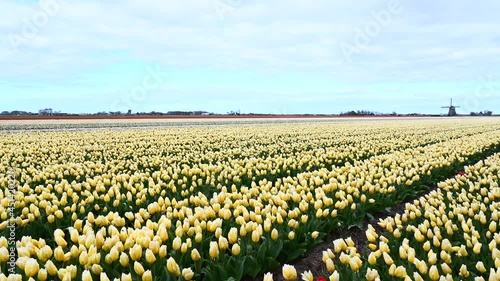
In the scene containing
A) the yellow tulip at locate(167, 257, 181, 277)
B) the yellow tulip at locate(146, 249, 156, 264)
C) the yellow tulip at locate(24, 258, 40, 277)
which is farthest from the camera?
the yellow tulip at locate(146, 249, 156, 264)

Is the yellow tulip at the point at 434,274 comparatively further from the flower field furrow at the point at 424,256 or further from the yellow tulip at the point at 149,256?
the yellow tulip at the point at 149,256

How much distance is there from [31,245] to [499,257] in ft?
13.2

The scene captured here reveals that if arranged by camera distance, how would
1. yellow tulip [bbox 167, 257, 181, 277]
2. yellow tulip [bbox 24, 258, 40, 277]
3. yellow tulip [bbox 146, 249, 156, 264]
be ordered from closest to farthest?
yellow tulip [bbox 24, 258, 40, 277]
yellow tulip [bbox 167, 257, 181, 277]
yellow tulip [bbox 146, 249, 156, 264]

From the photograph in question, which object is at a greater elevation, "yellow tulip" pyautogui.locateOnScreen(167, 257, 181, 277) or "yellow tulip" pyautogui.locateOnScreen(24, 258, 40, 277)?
"yellow tulip" pyautogui.locateOnScreen(24, 258, 40, 277)

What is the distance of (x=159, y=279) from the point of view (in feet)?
10.6

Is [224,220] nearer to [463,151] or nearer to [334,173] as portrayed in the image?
[334,173]

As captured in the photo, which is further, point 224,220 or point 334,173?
point 334,173

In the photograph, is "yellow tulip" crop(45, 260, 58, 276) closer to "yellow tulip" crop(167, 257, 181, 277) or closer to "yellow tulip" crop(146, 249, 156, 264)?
"yellow tulip" crop(146, 249, 156, 264)

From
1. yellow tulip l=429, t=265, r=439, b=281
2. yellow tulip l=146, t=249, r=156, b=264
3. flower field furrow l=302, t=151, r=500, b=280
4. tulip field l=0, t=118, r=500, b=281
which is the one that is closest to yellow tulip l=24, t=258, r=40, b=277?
tulip field l=0, t=118, r=500, b=281

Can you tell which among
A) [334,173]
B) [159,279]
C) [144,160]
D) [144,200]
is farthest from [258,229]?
[144,160]

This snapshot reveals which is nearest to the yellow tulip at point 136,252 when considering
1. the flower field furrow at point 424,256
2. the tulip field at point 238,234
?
the tulip field at point 238,234

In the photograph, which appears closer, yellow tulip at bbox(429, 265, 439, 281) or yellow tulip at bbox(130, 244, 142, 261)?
yellow tulip at bbox(429, 265, 439, 281)

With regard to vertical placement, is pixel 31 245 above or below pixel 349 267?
above

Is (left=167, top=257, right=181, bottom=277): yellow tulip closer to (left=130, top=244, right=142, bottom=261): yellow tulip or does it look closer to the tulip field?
the tulip field
